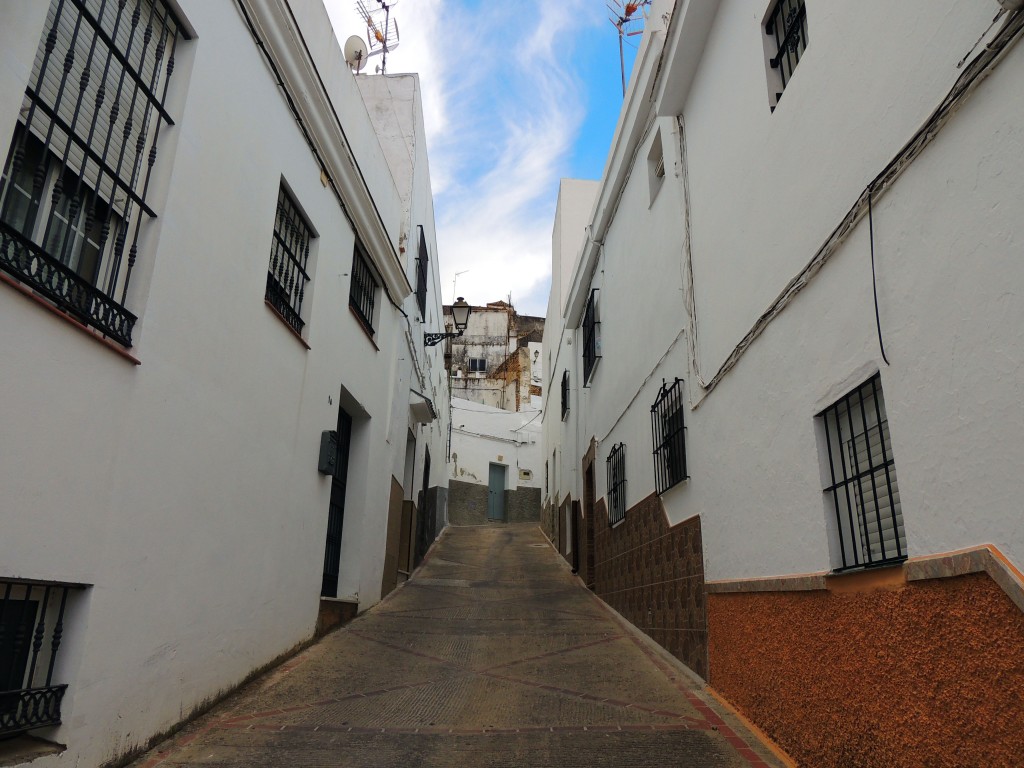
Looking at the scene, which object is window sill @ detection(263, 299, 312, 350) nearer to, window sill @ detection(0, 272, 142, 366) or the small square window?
window sill @ detection(0, 272, 142, 366)

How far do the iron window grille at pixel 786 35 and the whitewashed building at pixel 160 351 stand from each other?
3192 mm

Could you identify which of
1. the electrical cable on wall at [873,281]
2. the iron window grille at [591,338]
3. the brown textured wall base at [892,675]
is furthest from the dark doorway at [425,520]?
the electrical cable on wall at [873,281]

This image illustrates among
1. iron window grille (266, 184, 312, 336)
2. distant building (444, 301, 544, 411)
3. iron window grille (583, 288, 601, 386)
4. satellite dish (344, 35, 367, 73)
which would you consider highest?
distant building (444, 301, 544, 411)

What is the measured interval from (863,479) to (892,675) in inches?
35.3

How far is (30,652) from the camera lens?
2795 mm

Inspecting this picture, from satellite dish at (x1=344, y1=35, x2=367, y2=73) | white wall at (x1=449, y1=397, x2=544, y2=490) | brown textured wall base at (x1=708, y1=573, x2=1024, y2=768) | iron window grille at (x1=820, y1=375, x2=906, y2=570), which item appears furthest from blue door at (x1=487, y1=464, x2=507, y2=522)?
iron window grille at (x1=820, y1=375, x2=906, y2=570)

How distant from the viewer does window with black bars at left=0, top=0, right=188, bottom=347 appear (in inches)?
110

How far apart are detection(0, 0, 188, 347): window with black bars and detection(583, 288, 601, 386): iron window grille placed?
7.01 meters

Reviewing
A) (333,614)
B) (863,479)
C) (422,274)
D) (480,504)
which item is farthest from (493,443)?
(863,479)

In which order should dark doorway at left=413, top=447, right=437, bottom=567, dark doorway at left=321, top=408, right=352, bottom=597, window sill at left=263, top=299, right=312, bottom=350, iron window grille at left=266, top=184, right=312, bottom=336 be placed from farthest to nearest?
dark doorway at left=413, top=447, right=437, bottom=567, dark doorway at left=321, top=408, right=352, bottom=597, iron window grille at left=266, top=184, right=312, bottom=336, window sill at left=263, top=299, right=312, bottom=350

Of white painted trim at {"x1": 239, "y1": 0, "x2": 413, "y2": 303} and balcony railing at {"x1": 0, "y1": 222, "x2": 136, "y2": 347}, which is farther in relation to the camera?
white painted trim at {"x1": 239, "y1": 0, "x2": 413, "y2": 303}

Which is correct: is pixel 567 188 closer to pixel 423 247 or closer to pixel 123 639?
pixel 423 247

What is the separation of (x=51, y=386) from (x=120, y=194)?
3.83ft

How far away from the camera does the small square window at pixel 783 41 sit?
12.7 feet
